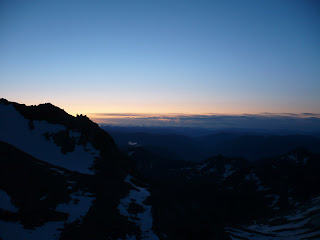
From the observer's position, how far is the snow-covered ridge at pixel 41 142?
251 feet

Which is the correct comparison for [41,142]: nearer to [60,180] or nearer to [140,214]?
[60,180]

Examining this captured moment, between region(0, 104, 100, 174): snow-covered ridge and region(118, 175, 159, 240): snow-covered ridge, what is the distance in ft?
58.7

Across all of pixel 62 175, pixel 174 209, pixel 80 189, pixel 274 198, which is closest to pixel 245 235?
pixel 174 209

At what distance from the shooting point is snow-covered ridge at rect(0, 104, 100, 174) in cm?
7662

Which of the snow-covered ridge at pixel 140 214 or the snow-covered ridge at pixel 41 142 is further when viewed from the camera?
the snow-covered ridge at pixel 41 142

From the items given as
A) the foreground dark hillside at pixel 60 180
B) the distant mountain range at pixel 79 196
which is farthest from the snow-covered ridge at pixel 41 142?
the distant mountain range at pixel 79 196

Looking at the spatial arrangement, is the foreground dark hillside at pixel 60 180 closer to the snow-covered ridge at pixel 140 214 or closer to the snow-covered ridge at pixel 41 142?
the snow-covered ridge at pixel 41 142

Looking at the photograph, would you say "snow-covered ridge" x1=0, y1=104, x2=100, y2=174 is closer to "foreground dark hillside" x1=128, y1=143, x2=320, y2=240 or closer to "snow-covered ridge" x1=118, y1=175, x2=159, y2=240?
"snow-covered ridge" x1=118, y1=175, x2=159, y2=240

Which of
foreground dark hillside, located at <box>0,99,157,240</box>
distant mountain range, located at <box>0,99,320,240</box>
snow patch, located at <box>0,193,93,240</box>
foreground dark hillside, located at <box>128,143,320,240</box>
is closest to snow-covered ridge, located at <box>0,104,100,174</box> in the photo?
foreground dark hillside, located at <box>0,99,157,240</box>

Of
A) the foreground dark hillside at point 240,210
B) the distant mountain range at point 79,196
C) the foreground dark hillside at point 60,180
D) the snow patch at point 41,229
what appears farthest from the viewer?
the foreground dark hillside at point 240,210

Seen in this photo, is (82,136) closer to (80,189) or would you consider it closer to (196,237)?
(80,189)

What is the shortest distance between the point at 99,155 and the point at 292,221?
94.9 m

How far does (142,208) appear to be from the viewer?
61562 millimetres

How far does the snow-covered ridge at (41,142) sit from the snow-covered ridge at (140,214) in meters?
17.9
